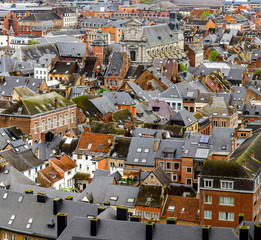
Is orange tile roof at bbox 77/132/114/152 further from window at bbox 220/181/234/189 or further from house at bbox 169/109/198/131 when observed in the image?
window at bbox 220/181/234/189

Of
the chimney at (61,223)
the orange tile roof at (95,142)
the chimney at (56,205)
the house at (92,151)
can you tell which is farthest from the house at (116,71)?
the chimney at (61,223)

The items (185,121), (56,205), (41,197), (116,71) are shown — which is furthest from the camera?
(116,71)

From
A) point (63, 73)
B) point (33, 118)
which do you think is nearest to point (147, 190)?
point (33, 118)

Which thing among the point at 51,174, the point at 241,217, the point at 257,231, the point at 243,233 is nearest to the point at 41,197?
the point at 241,217

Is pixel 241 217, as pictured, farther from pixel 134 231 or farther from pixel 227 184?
pixel 134 231

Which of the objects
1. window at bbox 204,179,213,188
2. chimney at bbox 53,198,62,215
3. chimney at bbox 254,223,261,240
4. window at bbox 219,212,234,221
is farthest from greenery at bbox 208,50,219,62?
chimney at bbox 254,223,261,240
